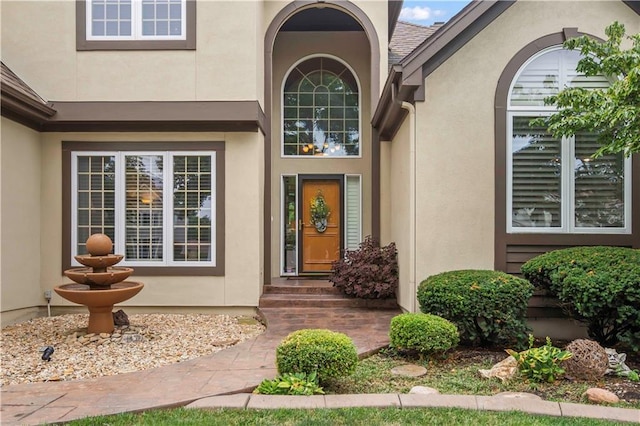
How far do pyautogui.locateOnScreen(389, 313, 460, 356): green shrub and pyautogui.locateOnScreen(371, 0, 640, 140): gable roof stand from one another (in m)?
3.02

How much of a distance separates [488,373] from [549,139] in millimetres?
3459

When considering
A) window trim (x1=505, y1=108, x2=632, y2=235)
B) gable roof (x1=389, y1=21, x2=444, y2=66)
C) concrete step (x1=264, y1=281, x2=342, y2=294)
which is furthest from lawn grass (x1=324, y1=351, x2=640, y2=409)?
gable roof (x1=389, y1=21, x2=444, y2=66)

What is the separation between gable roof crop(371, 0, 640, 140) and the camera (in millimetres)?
5969

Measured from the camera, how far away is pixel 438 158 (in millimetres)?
6395

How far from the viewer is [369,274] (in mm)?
7848

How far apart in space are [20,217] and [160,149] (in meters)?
2.40

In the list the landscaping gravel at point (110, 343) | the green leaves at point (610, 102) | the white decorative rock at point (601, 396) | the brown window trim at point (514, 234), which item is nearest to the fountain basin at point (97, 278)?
the landscaping gravel at point (110, 343)

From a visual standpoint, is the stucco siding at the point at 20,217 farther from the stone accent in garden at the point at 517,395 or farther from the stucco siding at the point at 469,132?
the stone accent in garden at the point at 517,395

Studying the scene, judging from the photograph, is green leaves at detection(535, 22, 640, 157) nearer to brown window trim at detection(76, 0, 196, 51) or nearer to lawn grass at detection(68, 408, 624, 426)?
lawn grass at detection(68, 408, 624, 426)

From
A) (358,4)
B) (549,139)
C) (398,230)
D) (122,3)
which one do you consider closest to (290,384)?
(398,230)

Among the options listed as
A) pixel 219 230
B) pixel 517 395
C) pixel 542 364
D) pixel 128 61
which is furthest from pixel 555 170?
pixel 128 61

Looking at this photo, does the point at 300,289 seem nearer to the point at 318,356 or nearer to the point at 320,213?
the point at 320,213

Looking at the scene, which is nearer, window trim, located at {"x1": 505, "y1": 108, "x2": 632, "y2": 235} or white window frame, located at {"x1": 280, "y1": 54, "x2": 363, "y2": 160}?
window trim, located at {"x1": 505, "y1": 108, "x2": 632, "y2": 235}

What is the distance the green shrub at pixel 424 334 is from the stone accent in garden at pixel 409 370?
0.62 ft
